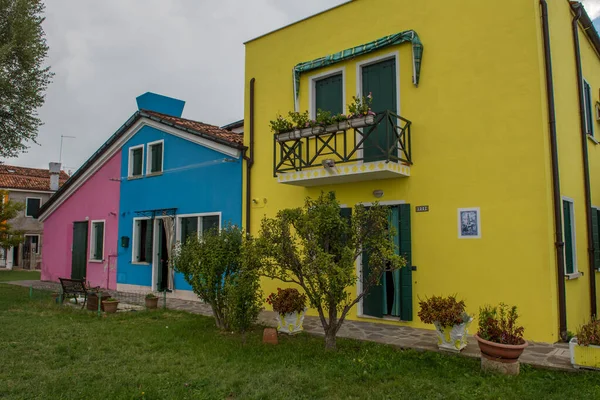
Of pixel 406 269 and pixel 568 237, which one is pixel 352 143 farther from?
pixel 568 237

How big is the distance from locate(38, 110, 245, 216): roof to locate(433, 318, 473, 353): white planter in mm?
6487

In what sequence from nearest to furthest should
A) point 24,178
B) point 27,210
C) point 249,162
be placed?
1. point 249,162
2. point 27,210
3. point 24,178

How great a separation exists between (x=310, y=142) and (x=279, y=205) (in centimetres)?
164

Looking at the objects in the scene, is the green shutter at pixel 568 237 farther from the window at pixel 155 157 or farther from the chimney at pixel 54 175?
the chimney at pixel 54 175

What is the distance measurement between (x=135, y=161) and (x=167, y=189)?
95.1 inches

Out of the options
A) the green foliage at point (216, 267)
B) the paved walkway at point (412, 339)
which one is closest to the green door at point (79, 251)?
the paved walkway at point (412, 339)

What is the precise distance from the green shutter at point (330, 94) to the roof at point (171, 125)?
2.34 metres

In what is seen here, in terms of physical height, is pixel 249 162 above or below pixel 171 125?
below

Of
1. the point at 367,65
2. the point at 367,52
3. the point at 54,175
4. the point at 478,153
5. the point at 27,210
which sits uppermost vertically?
the point at 54,175

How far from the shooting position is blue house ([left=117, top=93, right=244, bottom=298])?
11.2m

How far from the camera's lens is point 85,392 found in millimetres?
4773

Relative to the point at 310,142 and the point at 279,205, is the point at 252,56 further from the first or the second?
the point at 279,205

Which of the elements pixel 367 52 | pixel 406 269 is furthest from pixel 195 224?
pixel 367 52

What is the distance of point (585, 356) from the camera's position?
16.8 ft
